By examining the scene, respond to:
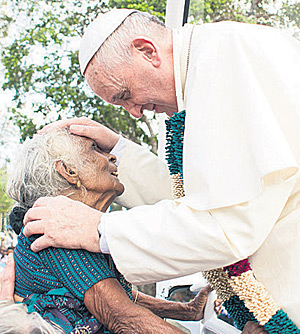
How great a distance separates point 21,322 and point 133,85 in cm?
84

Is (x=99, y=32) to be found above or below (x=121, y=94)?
above

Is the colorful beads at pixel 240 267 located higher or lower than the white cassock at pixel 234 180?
lower

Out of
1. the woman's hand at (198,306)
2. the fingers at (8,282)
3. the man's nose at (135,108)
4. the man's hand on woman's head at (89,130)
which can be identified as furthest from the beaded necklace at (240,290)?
the fingers at (8,282)

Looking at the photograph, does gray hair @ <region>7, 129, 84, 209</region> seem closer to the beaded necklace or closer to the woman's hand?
the beaded necklace

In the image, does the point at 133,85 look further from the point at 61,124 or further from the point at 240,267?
the point at 240,267

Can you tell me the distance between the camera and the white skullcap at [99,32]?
4.97 ft

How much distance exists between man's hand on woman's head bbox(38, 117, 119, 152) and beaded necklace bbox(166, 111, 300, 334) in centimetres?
38

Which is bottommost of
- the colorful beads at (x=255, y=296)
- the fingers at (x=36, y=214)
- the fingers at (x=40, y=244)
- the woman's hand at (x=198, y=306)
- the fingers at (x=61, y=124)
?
the woman's hand at (x=198, y=306)

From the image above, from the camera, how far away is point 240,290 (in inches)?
56.2

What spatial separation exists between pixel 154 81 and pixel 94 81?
216 mm

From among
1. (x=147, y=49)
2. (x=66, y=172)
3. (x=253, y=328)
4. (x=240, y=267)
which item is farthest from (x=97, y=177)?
(x=253, y=328)

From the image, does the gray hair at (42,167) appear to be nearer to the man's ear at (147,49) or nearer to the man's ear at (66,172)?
the man's ear at (66,172)

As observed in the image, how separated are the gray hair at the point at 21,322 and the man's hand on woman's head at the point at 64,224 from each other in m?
0.22

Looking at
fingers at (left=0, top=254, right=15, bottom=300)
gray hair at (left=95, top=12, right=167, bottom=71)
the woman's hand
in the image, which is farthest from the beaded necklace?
fingers at (left=0, top=254, right=15, bottom=300)
